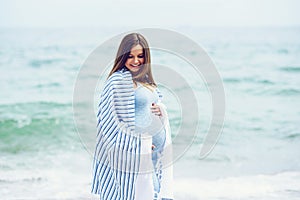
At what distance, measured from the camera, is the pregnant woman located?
3.28 meters

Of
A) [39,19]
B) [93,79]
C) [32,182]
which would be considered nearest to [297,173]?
[32,182]

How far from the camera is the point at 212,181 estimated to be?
6.35 metres

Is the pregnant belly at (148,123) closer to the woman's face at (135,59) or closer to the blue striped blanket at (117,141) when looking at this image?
the blue striped blanket at (117,141)

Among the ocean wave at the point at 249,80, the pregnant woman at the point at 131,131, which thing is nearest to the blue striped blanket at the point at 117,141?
the pregnant woman at the point at 131,131

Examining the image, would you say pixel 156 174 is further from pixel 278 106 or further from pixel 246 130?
pixel 278 106

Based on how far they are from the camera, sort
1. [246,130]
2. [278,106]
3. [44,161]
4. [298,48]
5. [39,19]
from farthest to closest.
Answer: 1. [39,19]
2. [298,48]
3. [278,106]
4. [246,130]
5. [44,161]

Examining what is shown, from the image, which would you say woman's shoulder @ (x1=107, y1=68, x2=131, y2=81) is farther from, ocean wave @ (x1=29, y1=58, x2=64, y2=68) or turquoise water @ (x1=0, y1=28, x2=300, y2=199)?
ocean wave @ (x1=29, y1=58, x2=64, y2=68)

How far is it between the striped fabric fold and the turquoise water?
77.8 inches

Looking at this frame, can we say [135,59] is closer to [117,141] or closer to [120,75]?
[120,75]

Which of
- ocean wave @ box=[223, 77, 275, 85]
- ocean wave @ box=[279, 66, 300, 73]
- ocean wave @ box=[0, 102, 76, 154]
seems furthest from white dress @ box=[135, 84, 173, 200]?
ocean wave @ box=[279, 66, 300, 73]

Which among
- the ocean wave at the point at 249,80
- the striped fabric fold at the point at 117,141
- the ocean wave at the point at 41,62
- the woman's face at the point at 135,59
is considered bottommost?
the striped fabric fold at the point at 117,141

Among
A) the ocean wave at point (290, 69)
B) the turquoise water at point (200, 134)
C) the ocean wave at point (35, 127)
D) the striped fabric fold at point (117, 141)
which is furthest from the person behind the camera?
the ocean wave at point (290, 69)

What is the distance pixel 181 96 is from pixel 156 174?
28.8 feet

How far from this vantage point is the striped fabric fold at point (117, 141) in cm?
327
